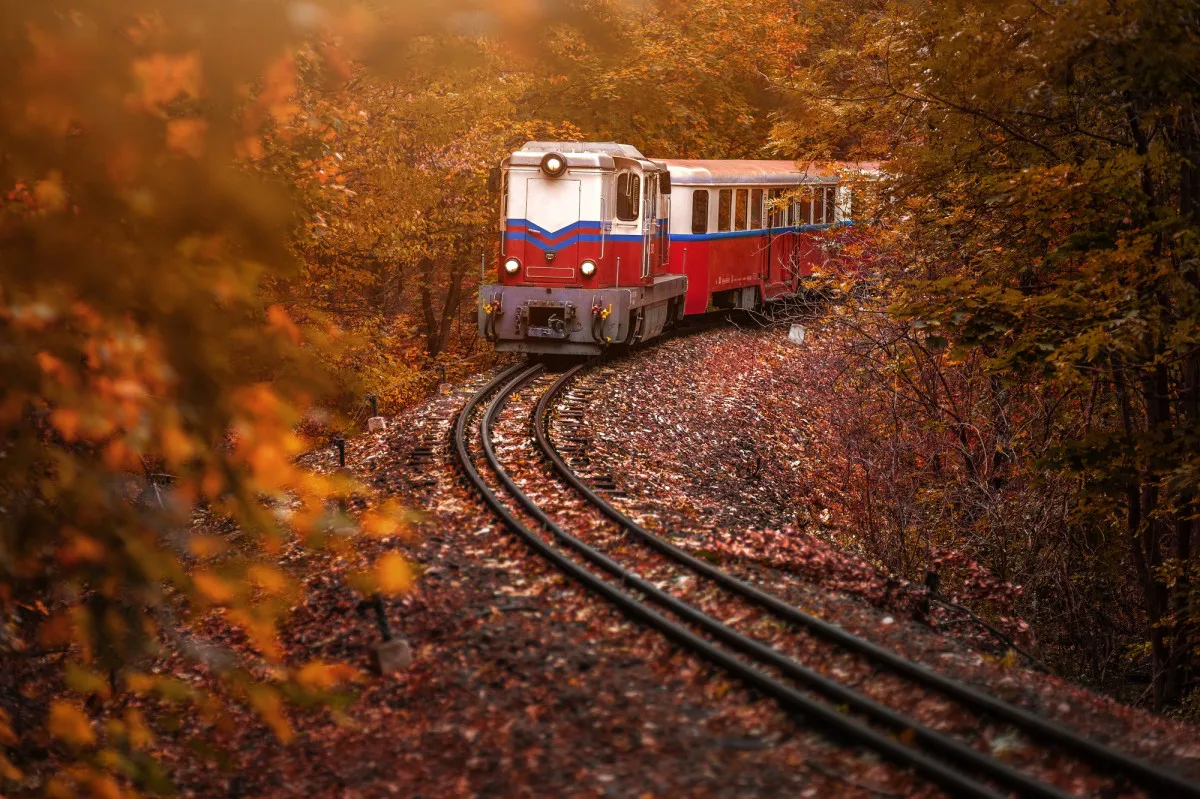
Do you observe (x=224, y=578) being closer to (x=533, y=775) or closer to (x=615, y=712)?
(x=533, y=775)

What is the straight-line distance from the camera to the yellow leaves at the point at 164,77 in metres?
3.74

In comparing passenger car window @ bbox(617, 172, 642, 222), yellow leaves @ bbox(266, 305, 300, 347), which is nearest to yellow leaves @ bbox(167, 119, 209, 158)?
yellow leaves @ bbox(266, 305, 300, 347)

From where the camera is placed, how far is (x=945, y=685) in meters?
6.14

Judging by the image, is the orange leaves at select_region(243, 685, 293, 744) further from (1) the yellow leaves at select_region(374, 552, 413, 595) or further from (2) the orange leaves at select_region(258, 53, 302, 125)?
(2) the orange leaves at select_region(258, 53, 302, 125)

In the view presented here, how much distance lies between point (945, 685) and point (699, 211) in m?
15.1

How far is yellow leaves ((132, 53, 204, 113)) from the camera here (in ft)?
12.3

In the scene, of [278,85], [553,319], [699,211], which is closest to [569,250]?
[553,319]

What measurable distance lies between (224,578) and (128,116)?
167 centimetres

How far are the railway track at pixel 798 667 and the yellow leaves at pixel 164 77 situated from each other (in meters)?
4.12

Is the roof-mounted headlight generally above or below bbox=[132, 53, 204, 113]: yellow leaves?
above

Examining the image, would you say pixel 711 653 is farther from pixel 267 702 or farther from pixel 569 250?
pixel 569 250

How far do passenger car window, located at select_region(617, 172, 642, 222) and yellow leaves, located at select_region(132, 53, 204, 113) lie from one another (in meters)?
13.8

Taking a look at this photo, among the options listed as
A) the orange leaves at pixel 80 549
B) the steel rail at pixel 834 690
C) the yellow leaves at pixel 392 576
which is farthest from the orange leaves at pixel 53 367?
the steel rail at pixel 834 690

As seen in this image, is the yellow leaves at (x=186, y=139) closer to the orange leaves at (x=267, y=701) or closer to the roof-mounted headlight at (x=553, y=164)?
→ the orange leaves at (x=267, y=701)
